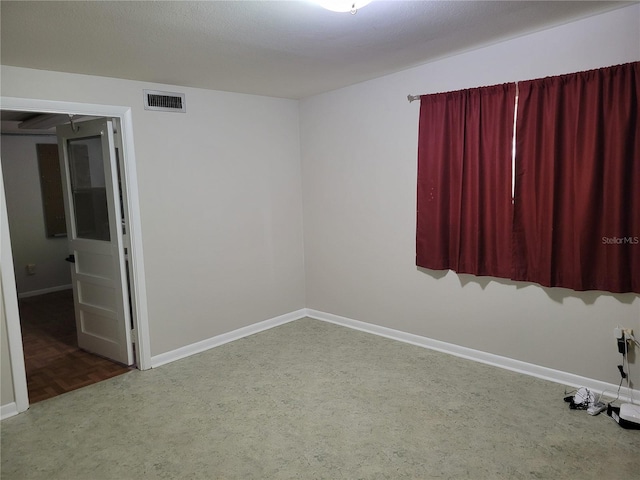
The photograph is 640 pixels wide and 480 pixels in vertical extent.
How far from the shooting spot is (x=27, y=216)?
631cm

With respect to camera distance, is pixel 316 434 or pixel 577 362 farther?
pixel 577 362

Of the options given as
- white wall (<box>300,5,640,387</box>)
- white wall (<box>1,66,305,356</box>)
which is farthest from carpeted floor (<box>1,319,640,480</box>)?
white wall (<box>1,66,305,356</box>)

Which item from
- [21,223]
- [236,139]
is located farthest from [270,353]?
[21,223]

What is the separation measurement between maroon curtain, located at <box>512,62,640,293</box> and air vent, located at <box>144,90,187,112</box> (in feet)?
8.95

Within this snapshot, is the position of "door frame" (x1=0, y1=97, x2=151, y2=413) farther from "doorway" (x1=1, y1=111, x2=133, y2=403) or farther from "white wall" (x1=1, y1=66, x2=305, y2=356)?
"doorway" (x1=1, y1=111, x2=133, y2=403)

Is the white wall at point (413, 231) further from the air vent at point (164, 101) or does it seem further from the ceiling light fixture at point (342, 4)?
the ceiling light fixture at point (342, 4)

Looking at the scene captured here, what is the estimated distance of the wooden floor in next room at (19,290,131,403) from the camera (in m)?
3.52

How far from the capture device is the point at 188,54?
2.90 m

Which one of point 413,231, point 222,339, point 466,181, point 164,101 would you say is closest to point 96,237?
point 164,101

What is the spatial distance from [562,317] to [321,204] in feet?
8.29

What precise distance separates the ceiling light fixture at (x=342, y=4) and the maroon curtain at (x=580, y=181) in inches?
62.0

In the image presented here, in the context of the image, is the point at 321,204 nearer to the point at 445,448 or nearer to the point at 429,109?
the point at 429,109

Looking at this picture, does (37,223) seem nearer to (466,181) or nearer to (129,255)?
(129,255)

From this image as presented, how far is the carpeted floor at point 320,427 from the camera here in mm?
2369
